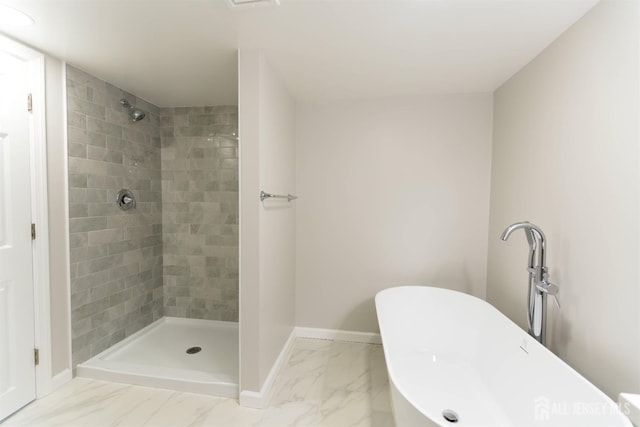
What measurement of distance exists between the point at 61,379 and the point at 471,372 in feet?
9.23

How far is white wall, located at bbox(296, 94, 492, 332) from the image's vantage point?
249 centimetres

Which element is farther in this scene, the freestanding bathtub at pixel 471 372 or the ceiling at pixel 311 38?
the ceiling at pixel 311 38

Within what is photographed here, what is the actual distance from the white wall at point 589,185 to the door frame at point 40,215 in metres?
3.10

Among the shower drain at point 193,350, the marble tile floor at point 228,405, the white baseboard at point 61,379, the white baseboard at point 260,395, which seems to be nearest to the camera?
the marble tile floor at point 228,405

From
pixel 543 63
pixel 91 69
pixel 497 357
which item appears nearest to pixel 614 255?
pixel 497 357

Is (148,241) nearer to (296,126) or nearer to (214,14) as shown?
(296,126)

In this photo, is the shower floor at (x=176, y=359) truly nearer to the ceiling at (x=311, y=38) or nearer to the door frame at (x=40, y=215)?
the door frame at (x=40, y=215)

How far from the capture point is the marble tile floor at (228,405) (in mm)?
1675

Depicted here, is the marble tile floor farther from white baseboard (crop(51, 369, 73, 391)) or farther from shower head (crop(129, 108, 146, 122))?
shower head (crop(129, 108, 146, 122))

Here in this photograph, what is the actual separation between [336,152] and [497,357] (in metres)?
1.97

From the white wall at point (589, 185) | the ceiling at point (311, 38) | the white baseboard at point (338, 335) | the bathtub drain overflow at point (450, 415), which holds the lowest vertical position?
the white baseboard at point (338, 335)

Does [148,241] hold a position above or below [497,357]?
above

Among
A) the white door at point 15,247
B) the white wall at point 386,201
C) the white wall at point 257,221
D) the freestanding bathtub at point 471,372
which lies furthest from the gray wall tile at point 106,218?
the freestanding bathtub at point 471,372

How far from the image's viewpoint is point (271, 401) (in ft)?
6.15
